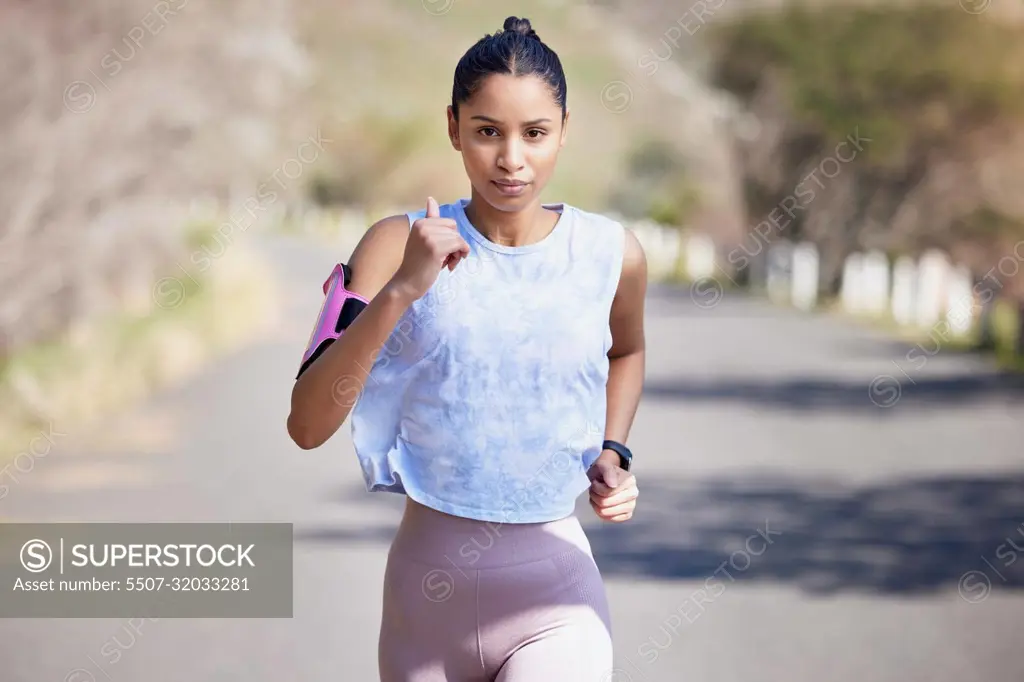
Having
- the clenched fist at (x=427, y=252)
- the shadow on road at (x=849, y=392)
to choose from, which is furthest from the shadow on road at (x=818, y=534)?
the clenched fist at (x=427, y=252)

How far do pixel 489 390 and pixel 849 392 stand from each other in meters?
11.2

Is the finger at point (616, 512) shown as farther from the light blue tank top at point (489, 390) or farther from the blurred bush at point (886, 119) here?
the blurred bush at point (886, 119)

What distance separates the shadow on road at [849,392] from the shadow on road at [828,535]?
2993 millimetres

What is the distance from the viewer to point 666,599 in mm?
7184

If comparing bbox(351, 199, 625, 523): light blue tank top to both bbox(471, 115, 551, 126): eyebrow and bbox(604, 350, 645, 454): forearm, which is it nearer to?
bbox(471, 115, 551, 126): eyebrow

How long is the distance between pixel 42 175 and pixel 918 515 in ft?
34.5

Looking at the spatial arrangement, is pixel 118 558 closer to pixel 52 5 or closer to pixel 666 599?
pixel 666 599

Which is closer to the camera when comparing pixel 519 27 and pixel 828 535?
pixel 519 27

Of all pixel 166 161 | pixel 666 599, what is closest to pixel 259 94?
pixel 166 161

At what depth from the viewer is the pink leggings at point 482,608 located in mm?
3014

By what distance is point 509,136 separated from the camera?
9.63 ft

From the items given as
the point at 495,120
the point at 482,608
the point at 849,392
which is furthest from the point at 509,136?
the point at 849,392

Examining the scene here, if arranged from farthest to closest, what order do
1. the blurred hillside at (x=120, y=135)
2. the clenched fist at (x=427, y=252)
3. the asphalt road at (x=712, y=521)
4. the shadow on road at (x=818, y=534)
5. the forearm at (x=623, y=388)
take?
the blurred hillside at (x=120, y=135) → the shadow on road at (x=818, y=534) → the asphalt road at (x=712, y=521) → the forearm at (x=623, y=388) → the clenched fist at (x=427, y=252)

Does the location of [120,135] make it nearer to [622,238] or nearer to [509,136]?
[622,238]
